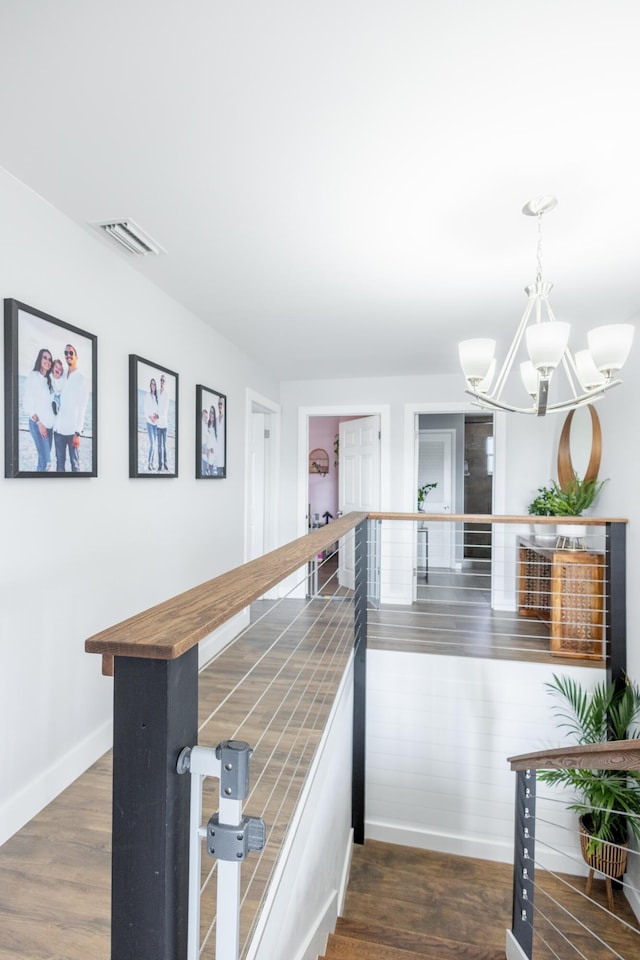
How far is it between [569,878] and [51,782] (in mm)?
3081

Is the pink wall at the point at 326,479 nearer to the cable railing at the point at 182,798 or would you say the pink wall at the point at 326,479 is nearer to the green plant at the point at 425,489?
the green plant at the point at 425,489

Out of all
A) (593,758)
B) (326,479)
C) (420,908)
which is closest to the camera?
(593,758)

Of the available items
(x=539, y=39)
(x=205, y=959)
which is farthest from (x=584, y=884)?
(x=539, y=39)

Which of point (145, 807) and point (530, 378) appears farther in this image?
point (530, 378)

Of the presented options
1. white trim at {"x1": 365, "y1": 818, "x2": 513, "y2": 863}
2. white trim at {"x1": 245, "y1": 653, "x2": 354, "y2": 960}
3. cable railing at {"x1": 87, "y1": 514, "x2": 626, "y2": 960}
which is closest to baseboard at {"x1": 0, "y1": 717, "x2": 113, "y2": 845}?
cable railing at {"x1": 87, "y1": 514, "x2": 626, "y2": 960}

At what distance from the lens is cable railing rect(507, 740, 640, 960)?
1.56m

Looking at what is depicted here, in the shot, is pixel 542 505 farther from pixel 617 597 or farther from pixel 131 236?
pixel 131 236

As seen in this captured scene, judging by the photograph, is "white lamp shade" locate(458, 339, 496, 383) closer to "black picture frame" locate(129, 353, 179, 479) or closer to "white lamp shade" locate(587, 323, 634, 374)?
"white lamp shade" locate(587, 323, 634, 374)

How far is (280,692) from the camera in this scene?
2791 millimetres

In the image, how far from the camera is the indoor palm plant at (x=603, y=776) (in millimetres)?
2693

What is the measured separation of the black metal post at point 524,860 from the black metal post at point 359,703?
1.39 m

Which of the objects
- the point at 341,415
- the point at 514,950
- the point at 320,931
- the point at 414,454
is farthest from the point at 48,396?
the point at 414,454

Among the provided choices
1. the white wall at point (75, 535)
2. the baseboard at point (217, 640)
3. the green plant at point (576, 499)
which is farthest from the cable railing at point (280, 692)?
the white wall at point (75, 535)

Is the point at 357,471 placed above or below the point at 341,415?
below
